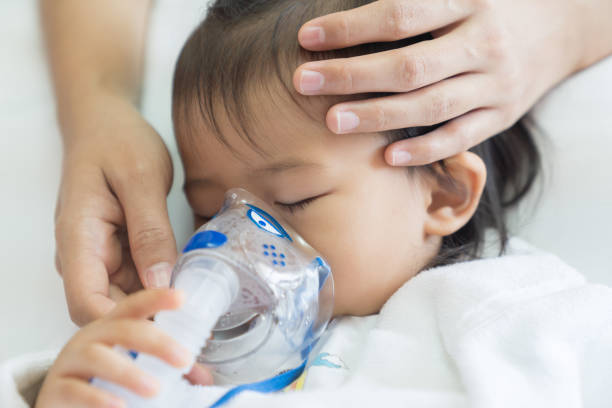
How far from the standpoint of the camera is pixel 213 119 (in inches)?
45.9

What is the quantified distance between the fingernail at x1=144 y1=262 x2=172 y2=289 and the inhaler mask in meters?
0.11

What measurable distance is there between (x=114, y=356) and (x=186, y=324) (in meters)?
0.10

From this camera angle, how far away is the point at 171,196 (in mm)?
1638

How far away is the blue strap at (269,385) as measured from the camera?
97 cm

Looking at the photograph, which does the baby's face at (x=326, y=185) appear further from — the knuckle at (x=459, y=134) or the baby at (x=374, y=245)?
the knuckle at (x=459, y=134)

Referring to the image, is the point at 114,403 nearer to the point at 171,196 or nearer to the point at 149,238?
the point at 149,238

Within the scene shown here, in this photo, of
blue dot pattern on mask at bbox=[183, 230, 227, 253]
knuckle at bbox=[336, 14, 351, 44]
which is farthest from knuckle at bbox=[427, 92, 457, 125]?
blue dot pattern on mask at bbox=[183, 230, 227, 253]

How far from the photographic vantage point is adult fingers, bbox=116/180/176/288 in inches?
42.9

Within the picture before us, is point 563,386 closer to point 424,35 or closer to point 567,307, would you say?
point 567,307

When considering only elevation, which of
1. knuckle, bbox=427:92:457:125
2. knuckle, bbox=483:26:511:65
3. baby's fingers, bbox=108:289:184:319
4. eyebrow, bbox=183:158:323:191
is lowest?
baby's fingers, bbox=108:289:184:319

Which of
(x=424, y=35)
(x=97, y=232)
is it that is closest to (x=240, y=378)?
(x=97, y=232)

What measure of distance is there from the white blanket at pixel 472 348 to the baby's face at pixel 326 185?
0.37 feet

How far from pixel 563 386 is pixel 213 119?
778 millimetres

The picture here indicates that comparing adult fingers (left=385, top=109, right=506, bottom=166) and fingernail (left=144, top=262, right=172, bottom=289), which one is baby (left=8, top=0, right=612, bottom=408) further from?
fingernail (left=144, top=262, right=172, bottom=289)
